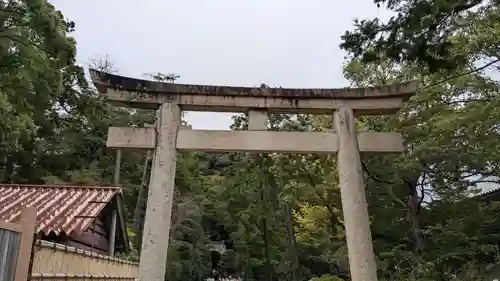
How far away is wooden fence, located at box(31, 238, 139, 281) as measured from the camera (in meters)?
5.69

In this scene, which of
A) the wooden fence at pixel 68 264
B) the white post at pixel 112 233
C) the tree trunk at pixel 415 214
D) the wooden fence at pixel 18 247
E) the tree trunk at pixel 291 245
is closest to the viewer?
the wooden fence at pixel 18 247

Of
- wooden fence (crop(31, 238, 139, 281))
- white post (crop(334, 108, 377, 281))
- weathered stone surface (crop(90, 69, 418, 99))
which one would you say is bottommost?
wooden fence (crop(31, 238, 139, 281))

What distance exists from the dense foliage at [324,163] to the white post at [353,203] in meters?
1.17

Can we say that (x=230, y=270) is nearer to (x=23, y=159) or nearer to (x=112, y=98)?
(x=23, y=159)

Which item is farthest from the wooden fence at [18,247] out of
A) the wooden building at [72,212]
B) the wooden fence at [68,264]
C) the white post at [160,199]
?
the wooden building at [72,212]

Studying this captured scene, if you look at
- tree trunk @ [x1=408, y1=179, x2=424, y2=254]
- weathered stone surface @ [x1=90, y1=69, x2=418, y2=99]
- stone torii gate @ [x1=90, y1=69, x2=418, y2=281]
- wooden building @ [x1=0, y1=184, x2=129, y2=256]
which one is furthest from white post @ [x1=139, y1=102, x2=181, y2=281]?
tree trunk @ [x1=408, y1=179, x2=424, y2=254]

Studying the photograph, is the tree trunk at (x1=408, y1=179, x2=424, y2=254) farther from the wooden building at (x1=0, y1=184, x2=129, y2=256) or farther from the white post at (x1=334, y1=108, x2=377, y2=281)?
the wooden building at (x1=0, y1=184, x2=129, y2=256)

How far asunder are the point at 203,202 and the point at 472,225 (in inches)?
545

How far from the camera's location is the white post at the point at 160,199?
272 inches

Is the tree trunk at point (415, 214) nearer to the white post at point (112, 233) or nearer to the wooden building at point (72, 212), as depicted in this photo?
the wooden building at point (72, 212)

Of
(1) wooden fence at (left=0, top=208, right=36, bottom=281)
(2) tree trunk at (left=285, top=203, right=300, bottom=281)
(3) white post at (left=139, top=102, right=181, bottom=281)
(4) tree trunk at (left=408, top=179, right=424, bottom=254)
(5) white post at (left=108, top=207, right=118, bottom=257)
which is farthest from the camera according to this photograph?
(2) tree trunk at (left=285, top=203, right=300, bottom=281)

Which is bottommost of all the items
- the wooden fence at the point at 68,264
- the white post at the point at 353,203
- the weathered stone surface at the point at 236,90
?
the wooden fence at the point at 68,264

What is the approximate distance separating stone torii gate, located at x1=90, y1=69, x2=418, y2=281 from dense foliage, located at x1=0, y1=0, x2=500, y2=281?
892mm

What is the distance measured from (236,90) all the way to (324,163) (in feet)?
28.1
